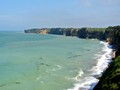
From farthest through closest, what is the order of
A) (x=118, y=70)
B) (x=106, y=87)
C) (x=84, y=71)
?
1. (x=84, y=71)
2. (x=118, y=70)
3. (x=106, y=87)

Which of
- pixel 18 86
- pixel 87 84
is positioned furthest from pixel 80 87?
pixel 18 86

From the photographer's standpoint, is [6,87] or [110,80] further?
[6,87]

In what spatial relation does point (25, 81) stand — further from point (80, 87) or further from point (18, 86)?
point (80, 87)

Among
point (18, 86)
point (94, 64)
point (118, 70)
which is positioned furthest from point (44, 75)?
point (118, 70)

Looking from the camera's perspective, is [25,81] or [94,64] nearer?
[25,81]

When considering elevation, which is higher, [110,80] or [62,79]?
[110,80]

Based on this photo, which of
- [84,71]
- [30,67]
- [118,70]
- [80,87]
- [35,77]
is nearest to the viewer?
[118,70]

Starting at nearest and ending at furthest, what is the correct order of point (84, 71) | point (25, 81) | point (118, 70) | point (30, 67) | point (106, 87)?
point (106, 87) < point (118, 70) < point (25, 81) < point (84, 71) < point (30, 67)

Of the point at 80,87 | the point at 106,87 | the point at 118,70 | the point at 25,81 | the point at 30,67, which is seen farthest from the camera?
the point at 30,67

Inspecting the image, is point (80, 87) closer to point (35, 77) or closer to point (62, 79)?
point (62, 79)
